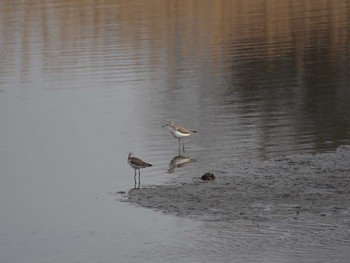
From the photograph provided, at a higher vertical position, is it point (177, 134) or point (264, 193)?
point (177, 134)

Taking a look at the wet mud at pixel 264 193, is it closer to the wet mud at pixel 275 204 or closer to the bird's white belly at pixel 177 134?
the wet mud at pixel 275 204

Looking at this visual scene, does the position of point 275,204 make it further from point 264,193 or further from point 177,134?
point 177,134

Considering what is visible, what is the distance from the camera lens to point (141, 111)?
25984 millimetres

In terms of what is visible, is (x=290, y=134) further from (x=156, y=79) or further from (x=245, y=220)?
(x=156, y=79)

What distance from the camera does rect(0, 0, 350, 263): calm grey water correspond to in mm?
15195

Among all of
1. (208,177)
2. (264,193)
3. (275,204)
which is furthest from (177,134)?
(275,204)

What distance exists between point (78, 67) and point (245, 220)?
21.7 m

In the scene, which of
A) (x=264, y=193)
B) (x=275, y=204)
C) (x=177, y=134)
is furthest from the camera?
(x=177, y=134)

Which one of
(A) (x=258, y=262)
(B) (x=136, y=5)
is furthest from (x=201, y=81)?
(B) (x=136, y=5)

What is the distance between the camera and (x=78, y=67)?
35844mm

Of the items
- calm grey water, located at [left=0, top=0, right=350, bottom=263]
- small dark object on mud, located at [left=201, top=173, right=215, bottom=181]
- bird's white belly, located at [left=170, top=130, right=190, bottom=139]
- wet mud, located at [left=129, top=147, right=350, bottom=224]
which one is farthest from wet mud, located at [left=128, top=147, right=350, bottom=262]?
bird's white belly, located at [left=170, top=130, right=190, bottom=139]

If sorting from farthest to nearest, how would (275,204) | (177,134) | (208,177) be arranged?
(177,134)
(208,177)
(275,204)

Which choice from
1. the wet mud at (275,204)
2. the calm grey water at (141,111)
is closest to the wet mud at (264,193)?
the wet mud at (275,204)

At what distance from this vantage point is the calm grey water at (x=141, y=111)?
15.2 metres
